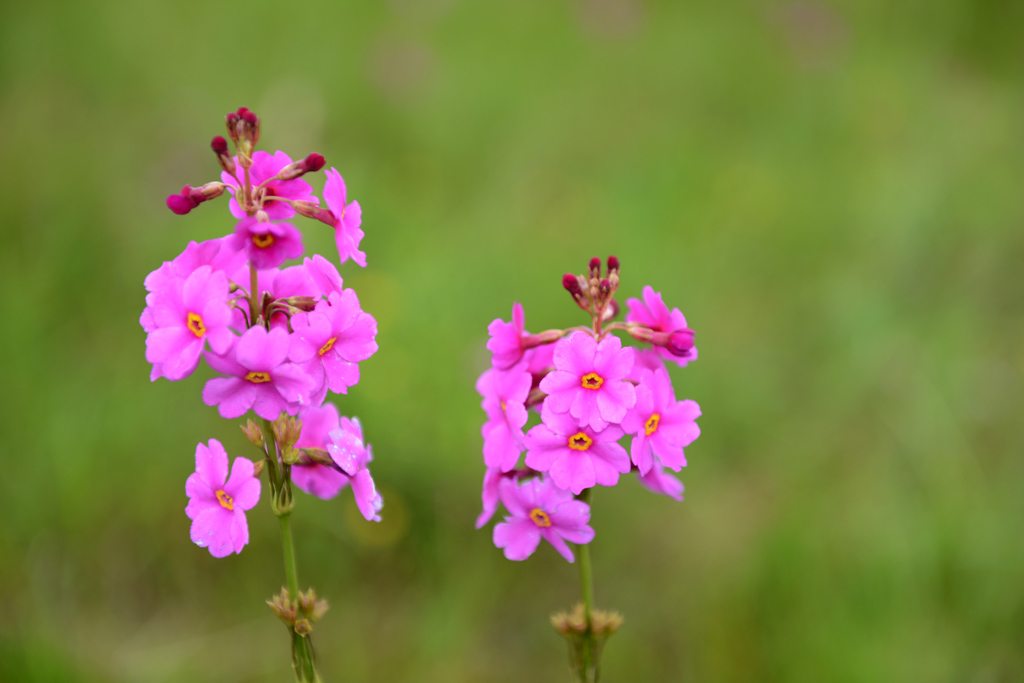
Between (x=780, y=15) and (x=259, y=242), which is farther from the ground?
(x=780, y=15)

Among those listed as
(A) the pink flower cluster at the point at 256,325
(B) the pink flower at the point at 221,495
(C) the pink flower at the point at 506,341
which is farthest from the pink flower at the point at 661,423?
(B) the pink flower at the point at 221,495

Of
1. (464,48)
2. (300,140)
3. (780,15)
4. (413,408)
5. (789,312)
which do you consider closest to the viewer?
(413,408)

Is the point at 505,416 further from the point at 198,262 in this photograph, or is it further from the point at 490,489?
the point at 198,262

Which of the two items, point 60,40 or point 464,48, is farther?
point 464,48

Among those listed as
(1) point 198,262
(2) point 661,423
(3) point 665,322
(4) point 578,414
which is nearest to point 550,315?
(3) point 665,322

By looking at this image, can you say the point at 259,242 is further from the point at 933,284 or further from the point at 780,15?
the point at 780,15

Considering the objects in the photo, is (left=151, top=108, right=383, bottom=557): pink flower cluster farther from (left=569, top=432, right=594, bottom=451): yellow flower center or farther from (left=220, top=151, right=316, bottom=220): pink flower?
(left=569, top=432, right=594, bottom=451): yellow flower center

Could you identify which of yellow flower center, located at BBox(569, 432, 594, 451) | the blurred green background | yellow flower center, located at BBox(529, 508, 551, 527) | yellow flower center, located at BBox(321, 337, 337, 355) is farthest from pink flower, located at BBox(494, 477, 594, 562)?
the blurred green background

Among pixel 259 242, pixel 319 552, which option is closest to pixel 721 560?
pixel 319 552
